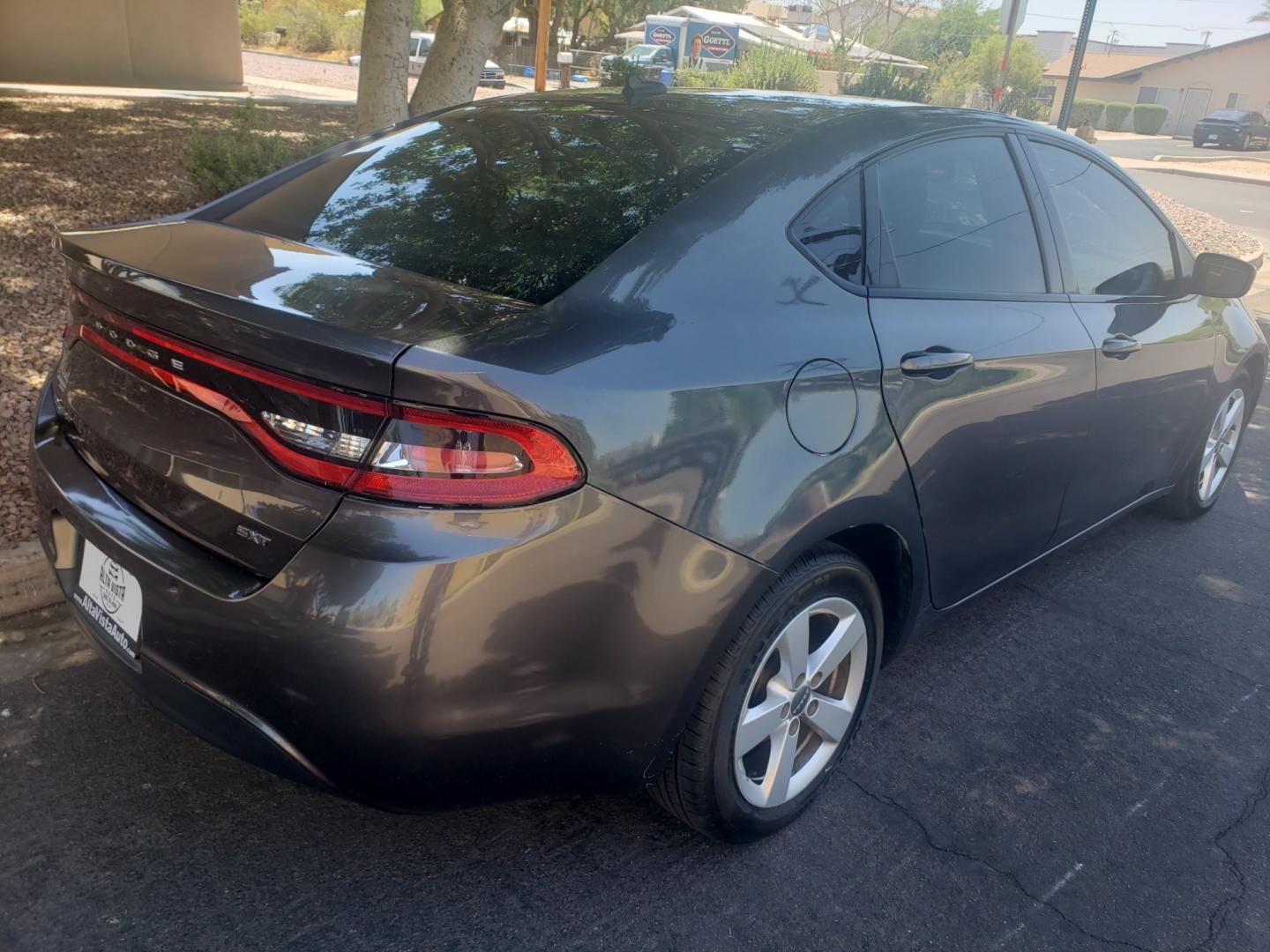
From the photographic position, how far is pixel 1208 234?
13.4 m

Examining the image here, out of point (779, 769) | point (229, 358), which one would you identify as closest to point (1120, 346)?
point (779, 769)

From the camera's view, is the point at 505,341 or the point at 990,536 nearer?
the point at 505,341

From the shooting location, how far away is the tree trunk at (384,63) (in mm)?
7953

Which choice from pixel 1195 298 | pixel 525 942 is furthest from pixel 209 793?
pixel 1195 298

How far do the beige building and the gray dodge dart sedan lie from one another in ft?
197

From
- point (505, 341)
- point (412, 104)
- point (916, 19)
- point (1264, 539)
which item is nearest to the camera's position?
point (505, 341)

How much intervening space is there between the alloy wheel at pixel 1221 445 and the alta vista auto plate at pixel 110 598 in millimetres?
4205

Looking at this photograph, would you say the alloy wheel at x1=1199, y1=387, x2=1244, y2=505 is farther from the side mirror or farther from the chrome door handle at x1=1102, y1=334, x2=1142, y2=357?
the chrome door handle at x1=1102, y1=334, x2=1142, y2=357

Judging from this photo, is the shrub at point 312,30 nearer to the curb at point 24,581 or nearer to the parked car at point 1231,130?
the parked car at point 1231,130

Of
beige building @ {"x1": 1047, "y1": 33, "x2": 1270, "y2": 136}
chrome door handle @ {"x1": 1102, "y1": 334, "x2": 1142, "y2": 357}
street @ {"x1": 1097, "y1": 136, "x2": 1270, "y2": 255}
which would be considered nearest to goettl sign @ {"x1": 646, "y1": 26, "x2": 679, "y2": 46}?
street @ {"x1": 1097, "y1": 136, "x2": 1270, "y2": 255}

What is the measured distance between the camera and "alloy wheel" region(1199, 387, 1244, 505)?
4.67 meters

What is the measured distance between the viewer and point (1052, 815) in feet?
9.18

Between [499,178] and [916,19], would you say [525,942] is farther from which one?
[916,19]

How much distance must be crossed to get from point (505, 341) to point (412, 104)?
23.9 ft
